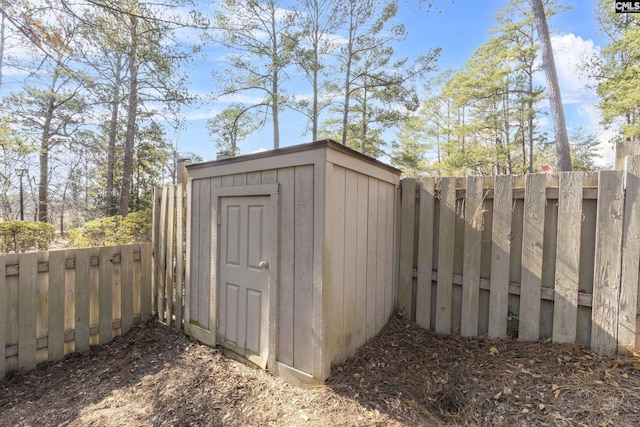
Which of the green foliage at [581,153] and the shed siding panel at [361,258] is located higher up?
the green foliage at [581,153]

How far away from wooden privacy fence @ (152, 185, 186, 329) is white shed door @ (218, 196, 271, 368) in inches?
33.5

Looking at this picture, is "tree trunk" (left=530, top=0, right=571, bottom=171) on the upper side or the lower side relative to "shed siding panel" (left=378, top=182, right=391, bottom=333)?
upper

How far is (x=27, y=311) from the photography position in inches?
108

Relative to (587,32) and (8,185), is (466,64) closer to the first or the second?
(587,32)

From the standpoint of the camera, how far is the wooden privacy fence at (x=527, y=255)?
207 cm

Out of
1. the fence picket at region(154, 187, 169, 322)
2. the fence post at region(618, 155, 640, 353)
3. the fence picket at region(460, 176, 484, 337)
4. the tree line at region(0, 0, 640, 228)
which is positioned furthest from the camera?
the tree line at region(0, 0, 640, 228)

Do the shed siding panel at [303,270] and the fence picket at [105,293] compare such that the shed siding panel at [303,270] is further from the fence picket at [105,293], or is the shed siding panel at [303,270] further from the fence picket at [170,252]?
the fence picket at [105,293]

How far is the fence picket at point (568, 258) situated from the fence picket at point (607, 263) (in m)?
Result: 0.11

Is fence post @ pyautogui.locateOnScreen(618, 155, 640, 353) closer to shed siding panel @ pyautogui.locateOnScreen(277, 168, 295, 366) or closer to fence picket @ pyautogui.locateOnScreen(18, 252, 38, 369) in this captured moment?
shed siding panel @ pyautogui.locateOnScreen(277, 168, 295, 366)

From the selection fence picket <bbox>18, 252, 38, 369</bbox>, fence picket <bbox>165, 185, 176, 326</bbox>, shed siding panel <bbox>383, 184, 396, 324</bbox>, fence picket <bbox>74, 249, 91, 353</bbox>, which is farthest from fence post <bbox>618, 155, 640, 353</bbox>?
fence picket <bbox>18, 252, 38, 369</bbox>

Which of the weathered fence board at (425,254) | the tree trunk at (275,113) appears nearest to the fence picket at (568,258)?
the weathered fence board at (425,254)

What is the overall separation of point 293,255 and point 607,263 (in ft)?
7.80

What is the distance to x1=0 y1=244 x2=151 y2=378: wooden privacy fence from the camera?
2689 millimetres

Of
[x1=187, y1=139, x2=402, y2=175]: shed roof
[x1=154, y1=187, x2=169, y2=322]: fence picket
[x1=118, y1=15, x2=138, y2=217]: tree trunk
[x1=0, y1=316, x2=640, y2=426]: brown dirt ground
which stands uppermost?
[x1=118, y1=15, x2=138, y2=217]: tree trunk
